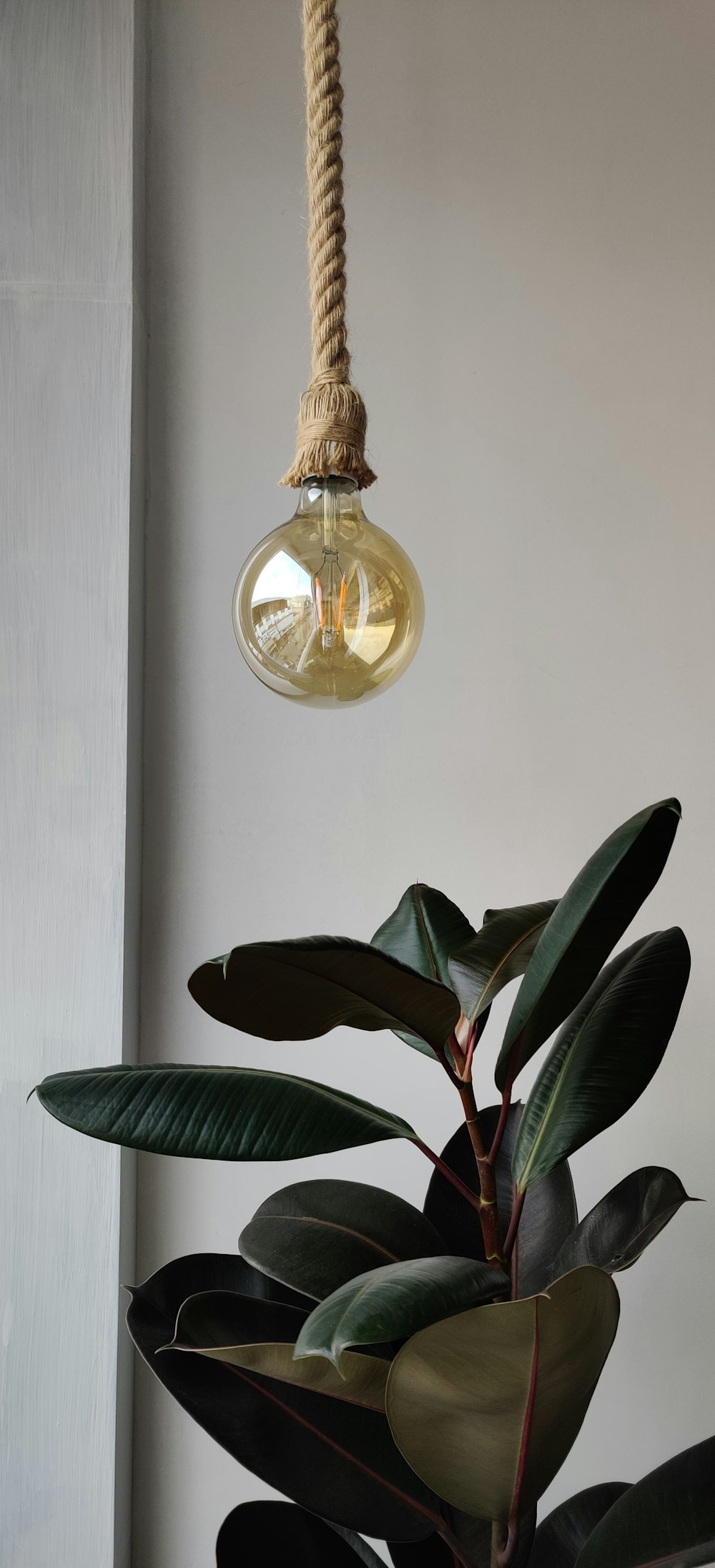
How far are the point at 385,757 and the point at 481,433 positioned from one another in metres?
0.46

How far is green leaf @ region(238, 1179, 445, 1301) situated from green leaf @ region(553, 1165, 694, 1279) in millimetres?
111

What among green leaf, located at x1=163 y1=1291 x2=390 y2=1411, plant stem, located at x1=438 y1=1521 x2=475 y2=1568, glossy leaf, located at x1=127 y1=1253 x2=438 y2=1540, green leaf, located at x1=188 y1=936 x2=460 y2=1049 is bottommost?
plant stem, located at x1=438 y1=1521 x2=475 y2=1568

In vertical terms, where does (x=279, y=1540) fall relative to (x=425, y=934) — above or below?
below

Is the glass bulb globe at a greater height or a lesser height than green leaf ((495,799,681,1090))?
greater

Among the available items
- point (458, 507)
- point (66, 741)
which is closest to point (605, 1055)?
point (66, 741)

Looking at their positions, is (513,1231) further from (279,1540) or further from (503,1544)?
(279,1540)

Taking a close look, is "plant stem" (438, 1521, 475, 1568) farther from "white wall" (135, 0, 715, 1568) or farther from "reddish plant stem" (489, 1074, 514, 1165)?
"white wall" (135, 0, 715, 1568)

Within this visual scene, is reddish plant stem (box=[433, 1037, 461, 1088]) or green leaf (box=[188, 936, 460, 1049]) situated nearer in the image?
green leaf (box=[188, 936, 460, 1049])

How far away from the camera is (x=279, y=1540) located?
2.82 feet

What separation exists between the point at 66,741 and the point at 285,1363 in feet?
2.52

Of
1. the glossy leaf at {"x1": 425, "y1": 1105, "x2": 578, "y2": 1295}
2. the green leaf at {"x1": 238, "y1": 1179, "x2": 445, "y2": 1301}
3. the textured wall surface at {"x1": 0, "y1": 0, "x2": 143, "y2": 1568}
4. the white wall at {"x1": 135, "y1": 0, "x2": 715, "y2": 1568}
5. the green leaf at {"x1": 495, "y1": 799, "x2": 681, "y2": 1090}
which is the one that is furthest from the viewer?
the white wall at {"x1": 135, "y1": 0, "x2": 715, "y2": 1568}

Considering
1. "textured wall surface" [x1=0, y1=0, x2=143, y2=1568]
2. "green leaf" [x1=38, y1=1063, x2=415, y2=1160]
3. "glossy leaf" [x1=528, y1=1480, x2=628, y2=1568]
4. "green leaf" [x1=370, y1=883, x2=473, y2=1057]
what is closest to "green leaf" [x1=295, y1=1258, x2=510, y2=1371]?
"green leaf" [x1=38, y1=1063, x2=415, y2=1160]

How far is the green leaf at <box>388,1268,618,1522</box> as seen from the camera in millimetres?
598

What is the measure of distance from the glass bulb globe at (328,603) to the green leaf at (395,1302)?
383 mm
